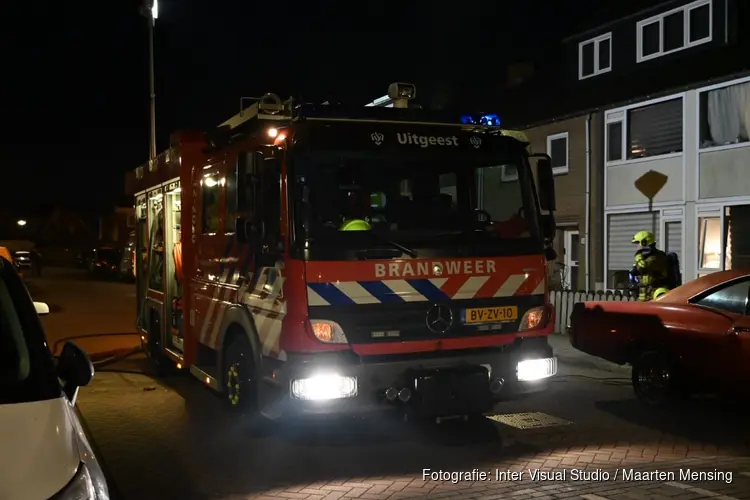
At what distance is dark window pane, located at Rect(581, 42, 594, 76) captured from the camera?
21.4m

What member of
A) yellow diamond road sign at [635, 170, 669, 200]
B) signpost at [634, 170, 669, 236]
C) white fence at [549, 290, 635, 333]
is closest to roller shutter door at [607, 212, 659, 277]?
signpost at [634, 170, 669, 236]

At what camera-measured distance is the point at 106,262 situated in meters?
36.8

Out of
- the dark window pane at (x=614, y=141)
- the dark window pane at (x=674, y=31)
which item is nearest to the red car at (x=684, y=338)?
the dark window pane at (x=614, y=141)

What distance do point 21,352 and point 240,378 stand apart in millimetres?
3178

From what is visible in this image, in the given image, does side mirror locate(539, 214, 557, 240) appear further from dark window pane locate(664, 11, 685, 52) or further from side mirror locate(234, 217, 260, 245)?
dark window pane locate(664, 11, 685, 52)

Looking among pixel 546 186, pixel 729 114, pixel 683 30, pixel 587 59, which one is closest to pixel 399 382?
pixel 546 186

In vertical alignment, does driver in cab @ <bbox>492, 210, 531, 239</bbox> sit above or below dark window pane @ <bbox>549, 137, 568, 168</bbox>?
below

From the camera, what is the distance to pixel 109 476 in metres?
5.79

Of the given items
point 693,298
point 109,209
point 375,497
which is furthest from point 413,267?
point 109,209

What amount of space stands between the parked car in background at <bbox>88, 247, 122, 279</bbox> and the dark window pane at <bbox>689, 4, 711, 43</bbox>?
87.6 feet

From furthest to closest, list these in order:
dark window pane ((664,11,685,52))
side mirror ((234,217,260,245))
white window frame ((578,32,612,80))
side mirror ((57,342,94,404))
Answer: white window frame ((578,32,612,80)) → dark window pane ((664,11,685,52)) → side mirror ((234,217,260,245)) → side mirror ((57,342,94,404))

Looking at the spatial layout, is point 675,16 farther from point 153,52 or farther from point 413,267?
point 413,267

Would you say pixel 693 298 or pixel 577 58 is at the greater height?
pixel 577 58

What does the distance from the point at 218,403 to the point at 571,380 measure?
14.2 ft
